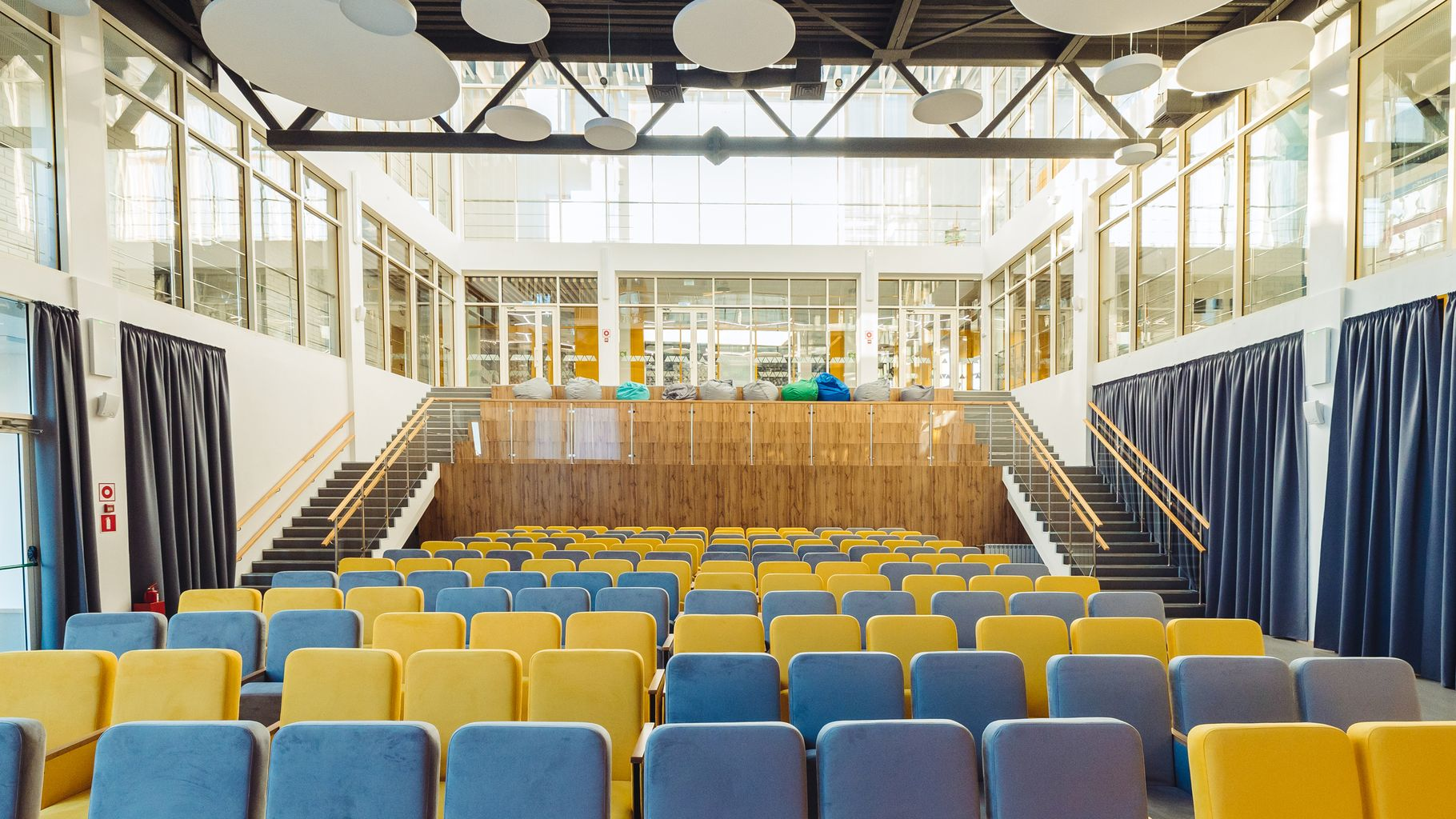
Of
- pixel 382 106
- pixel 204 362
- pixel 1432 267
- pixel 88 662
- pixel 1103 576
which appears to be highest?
pixel 382 106

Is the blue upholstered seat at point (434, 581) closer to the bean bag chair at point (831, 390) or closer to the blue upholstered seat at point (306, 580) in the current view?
the blue upholstered seat at point (306, 580)

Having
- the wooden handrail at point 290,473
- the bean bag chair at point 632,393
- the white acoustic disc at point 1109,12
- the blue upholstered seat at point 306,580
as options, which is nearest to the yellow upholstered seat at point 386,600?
the blue upholstered seat at point 306,580

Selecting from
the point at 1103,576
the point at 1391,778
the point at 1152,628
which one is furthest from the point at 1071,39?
the point at 1391,778

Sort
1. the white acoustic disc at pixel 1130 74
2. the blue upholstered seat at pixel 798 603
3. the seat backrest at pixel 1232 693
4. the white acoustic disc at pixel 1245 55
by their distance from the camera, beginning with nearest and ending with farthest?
the seat backrest at pixel 1232 693, the blue upholstered seat at pixel 798 603, the white acoustic disc at pixel 1245 55, the white acoustic disc at pixel 1130 74

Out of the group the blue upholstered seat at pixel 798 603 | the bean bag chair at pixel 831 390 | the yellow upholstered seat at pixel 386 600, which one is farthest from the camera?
the bean bag chair at pixel 831 390

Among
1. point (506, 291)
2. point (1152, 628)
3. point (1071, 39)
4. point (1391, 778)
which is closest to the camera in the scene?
point (1391, 778)

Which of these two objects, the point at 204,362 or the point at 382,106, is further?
the point at 204,362

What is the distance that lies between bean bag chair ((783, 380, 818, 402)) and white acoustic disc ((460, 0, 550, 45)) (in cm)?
778

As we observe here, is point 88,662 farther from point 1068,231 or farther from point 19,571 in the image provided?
point 1068,231

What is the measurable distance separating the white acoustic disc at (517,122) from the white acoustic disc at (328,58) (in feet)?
4.93

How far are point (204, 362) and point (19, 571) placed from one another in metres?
2.71

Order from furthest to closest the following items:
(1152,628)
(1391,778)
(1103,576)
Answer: (1103,576) < (1152,628) < (1391,778)

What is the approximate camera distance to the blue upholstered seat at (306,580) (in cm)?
618

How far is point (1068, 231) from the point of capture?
1359 cm
